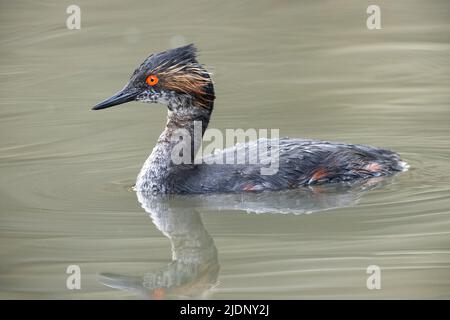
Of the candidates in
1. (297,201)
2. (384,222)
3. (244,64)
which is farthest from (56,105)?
(384,222)

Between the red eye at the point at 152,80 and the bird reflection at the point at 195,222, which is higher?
the red eye at the point at 152,80

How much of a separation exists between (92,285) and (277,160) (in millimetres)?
2689

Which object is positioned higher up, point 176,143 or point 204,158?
point 176,143

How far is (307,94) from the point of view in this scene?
42.5 ft

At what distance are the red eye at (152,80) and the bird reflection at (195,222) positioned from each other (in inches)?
39.5

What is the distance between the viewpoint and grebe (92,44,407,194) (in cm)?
922

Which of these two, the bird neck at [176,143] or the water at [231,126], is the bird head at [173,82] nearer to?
the bird neck at [176,143]

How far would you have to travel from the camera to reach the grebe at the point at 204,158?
30.2 feet

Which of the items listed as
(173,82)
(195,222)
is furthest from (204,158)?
(195,222)

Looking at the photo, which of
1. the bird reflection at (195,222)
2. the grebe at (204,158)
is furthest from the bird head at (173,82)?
the bird reflection at (195,222)

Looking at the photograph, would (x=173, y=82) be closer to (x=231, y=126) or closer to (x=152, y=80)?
(x=152, y=80)

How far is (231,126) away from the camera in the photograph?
11773 mm

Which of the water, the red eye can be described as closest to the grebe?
the red eye

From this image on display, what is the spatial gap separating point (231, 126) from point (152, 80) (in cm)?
238
